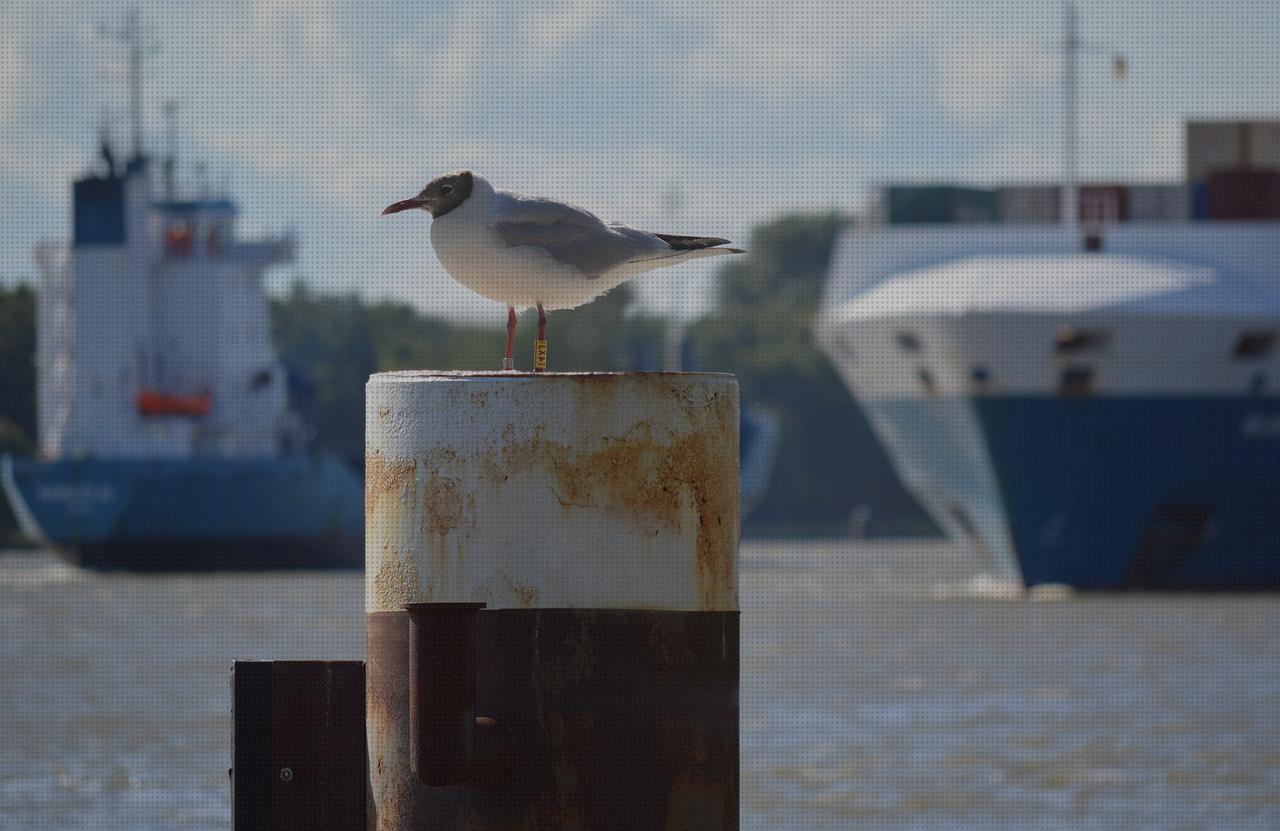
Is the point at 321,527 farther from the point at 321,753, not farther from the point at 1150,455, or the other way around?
the point at 321,753

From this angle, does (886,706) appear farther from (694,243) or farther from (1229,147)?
(1229,147)

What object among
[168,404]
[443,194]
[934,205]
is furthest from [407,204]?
[168,404]

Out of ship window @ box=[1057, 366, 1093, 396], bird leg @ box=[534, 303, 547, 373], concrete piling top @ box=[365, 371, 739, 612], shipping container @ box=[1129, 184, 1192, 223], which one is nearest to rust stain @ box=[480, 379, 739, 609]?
concrete piling top @ box=[365, 371, 739, 612]

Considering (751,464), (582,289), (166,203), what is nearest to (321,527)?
(166,203)

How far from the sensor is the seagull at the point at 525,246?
5.06 m

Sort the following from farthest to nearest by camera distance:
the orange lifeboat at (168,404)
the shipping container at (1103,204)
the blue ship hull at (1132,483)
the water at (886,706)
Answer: the orange lifeboat at (168,404) < the shipping container at (1103,204) < the blue ship hull at (1132,483) < the water at (886,706)

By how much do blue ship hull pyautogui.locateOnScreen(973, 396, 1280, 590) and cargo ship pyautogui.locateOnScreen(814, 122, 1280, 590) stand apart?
0.02 meters

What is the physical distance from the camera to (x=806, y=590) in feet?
144

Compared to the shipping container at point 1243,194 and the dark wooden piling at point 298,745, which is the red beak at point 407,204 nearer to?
the dark wooden piling at point 298,745

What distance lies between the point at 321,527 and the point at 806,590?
54.3ft

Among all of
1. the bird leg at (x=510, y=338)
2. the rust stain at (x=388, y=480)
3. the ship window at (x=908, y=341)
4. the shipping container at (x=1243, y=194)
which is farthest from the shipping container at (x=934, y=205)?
the rust stain at (x=388, y=480)

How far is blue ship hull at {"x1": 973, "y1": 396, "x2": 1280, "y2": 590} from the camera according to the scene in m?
37.8

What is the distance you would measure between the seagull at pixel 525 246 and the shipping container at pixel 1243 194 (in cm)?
3750

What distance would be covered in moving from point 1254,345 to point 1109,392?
2.44 metres
